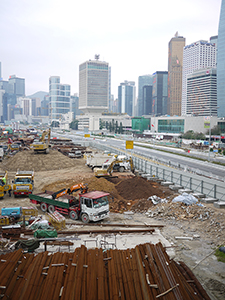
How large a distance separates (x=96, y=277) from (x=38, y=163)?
3956cm

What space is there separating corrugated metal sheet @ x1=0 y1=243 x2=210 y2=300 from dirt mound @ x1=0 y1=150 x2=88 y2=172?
3382 centimetres

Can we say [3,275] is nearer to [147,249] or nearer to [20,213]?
[147,249]

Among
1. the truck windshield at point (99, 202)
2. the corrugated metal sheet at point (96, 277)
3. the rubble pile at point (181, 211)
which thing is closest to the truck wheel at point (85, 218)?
the truck windshield at point (99, 202)

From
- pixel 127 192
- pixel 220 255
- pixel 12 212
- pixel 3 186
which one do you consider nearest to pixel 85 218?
pixel 12 212

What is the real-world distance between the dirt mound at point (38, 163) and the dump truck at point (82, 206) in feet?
77.5

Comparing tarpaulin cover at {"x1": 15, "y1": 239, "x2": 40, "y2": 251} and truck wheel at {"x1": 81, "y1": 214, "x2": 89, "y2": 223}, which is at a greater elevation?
tarpaulin cover at {"x1": 15, "y1": 239, "x2": 40, "y2": 251}

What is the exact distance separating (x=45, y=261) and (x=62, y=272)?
0.99m

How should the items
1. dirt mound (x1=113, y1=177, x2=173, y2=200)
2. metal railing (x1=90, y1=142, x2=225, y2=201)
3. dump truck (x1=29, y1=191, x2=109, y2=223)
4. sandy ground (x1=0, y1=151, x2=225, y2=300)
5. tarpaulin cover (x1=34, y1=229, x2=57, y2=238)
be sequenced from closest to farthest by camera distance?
sandy ground (x1=0, y1=151, x2=225, y2=300) → tarpaulin cover (x1=34, y1=229, x2=57, y2=238) → dump truck (x1=29, y1=191, x2=109, y2=223) → metal railing (x1=90, y1=142, x2=225, y2=201) → dirt mound (x1=113, y1=177, x2=173, y2=200)

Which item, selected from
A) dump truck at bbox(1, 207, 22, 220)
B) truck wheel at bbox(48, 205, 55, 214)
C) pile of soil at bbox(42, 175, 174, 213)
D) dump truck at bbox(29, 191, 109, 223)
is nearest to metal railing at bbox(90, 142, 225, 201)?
pile of soil at bbox(42, 175, 174, 213)

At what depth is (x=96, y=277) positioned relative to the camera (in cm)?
878

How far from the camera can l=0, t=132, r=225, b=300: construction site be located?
8.34 meters

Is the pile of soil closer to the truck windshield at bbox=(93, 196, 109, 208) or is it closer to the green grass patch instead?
the truck windshield at bbox=(93, 196, 109, 208)

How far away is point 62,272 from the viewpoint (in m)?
8.88

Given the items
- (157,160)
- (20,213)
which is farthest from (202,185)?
(157,160)
